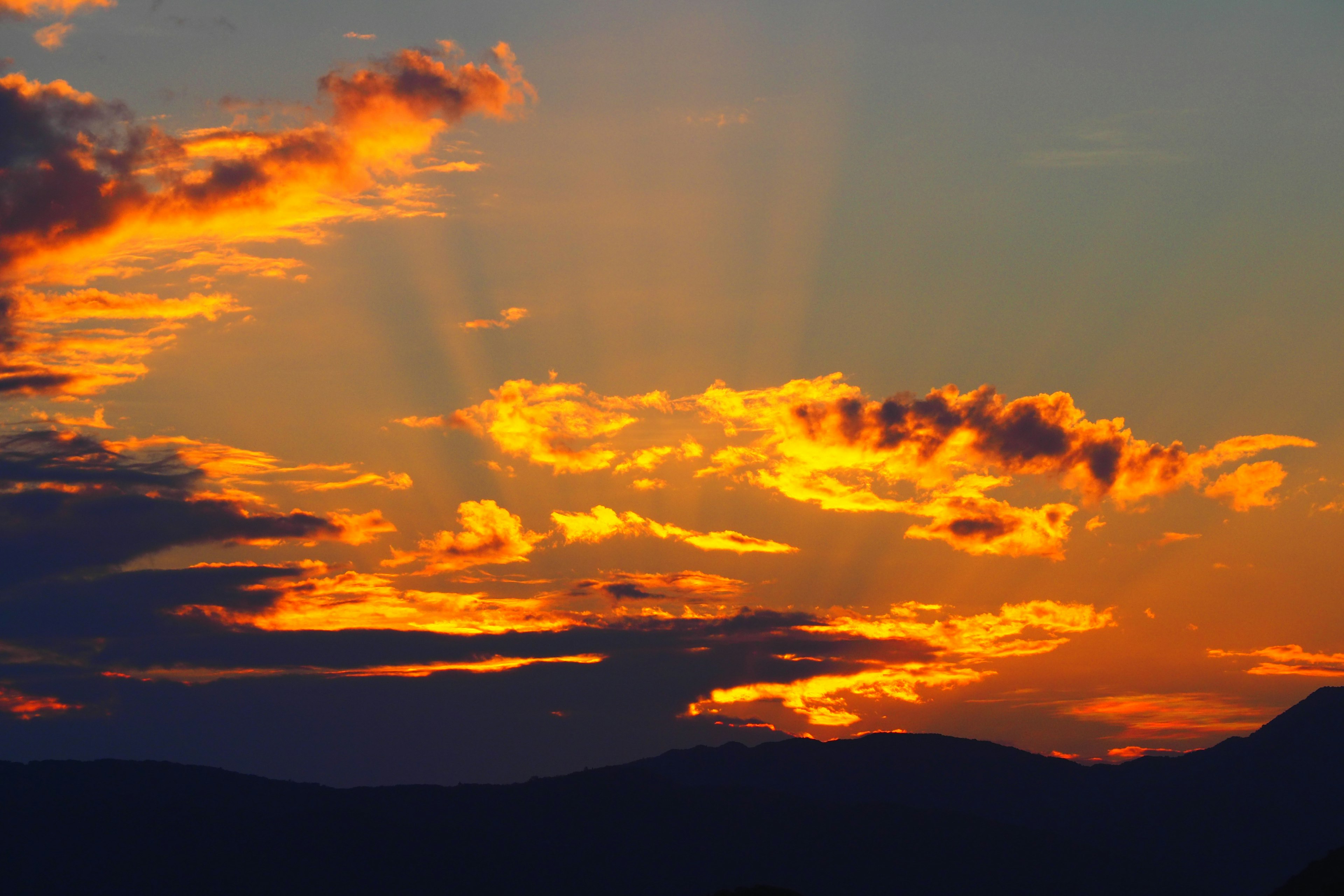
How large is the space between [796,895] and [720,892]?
31.2ft

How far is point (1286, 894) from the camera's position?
156000 millimetres

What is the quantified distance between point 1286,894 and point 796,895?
209 feet

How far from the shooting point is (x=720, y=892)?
149750 mm

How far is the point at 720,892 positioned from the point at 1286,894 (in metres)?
73.1

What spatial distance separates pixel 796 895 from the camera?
151 m

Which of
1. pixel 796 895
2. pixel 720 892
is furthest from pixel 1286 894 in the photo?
pixel 720 892

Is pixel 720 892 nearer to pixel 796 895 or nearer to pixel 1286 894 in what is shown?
pixel 796 895
